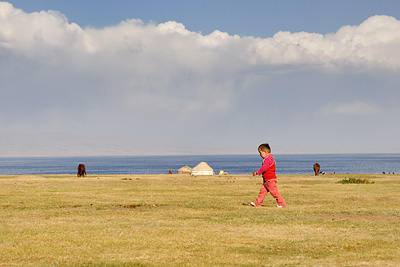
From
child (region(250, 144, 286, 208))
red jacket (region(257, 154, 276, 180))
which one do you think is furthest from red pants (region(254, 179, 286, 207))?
red jacket (region(257, 154, 276, 180))

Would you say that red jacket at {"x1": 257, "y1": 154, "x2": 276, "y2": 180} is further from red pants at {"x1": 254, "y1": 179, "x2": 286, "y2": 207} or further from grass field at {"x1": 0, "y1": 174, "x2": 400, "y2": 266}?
grass field at {"x1": 0, "y1": 174, "x2": 400, "y2": 266}

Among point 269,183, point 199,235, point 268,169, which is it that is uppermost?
point 268,169

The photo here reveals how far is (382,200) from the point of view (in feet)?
88.1

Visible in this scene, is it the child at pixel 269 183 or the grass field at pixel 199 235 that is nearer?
the grass field at pixel 199 235

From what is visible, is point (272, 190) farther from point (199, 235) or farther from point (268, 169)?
point (199, 235)

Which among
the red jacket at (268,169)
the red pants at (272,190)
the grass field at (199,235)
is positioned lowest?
the grass field at (199,235)

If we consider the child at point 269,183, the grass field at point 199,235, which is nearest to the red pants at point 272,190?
the child at point 269,183

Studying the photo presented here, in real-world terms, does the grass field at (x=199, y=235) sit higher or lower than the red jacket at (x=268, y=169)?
lower

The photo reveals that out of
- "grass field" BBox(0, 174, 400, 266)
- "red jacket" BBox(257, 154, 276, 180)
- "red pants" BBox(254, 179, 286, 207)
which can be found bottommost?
"grass field" BBox(0, 174, 400, 266)

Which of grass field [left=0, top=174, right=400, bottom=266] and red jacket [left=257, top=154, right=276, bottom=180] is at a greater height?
red jacket [left=257, top=154, right=276, bottom=180]

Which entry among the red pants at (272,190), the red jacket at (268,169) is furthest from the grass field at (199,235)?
the red jacket at (268,169)

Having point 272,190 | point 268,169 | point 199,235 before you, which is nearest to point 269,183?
point 272,190

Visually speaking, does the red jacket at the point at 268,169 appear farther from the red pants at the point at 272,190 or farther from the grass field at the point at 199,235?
the grass field at the point at 199,235

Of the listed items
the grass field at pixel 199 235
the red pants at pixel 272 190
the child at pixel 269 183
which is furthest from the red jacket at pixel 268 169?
the grass field at pixel 199 235
